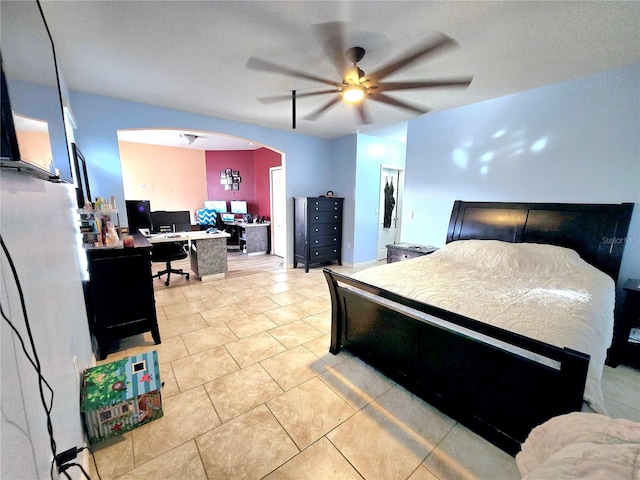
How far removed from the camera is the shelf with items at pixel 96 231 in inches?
87.7

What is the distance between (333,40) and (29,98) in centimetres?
185

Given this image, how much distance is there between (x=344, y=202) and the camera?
523 centimetres

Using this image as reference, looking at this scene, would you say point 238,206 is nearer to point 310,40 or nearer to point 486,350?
point 310,40

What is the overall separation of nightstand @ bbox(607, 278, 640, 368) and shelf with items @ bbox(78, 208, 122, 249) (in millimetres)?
4314

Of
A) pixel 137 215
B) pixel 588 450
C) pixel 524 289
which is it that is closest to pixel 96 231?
pixel 137 215

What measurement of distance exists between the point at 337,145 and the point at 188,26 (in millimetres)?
3687

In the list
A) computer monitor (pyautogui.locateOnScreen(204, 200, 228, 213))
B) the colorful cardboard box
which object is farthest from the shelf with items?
computer monitor (pyautogui.locateOnScreen(204, 200, 228, 213))

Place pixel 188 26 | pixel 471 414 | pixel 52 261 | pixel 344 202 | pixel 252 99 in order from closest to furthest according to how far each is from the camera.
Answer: pixel 52 261
pixel 471 414
pixel 188 26
pixel 252 99
pixel 344 202

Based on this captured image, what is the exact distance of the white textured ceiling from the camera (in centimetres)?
165

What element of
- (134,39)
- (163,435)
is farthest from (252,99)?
(163,435)

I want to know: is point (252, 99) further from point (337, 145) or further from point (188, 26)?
point (337, 145)

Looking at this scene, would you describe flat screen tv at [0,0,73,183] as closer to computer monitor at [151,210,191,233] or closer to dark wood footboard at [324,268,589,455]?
dark wood footboard at [324,268,589,455]

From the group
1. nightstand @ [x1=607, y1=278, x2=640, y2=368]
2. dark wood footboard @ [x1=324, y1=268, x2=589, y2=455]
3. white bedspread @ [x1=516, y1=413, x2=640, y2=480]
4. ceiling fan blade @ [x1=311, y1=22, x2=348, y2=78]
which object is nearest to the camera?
white bedspread @ [x1=516, y1=413, x2=640, y2=480]

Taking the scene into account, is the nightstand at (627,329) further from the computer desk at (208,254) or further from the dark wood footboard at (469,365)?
the computer desk at (208,254)
